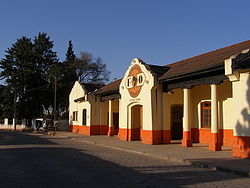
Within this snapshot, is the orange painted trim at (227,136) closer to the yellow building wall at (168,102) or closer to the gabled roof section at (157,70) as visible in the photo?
the yellow building wall at (168,102)

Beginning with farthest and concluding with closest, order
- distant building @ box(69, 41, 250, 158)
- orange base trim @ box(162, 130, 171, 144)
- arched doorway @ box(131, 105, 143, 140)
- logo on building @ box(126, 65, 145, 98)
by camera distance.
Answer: arched doorway @ box(131, 105, 143, 140), logo on building @ box(126, 65, 145, 98), orange base trim @ box(162, 130, 171, 144), distant building @ box(69, 41, 250, 158)

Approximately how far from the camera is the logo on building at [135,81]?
1914 centimetres

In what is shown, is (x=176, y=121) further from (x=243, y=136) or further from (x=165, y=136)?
(x=243, y=136)

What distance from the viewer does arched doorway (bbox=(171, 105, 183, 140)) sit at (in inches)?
809

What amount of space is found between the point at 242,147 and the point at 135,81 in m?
9.62

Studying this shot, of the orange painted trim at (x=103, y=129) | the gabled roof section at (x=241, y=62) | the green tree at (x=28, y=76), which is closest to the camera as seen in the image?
the gabled roof section at (x=241, y=62)

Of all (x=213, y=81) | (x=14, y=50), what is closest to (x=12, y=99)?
(x=14, y=50)

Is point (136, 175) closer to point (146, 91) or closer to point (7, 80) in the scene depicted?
point (146, 91)

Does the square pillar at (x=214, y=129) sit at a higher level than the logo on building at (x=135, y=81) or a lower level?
lower

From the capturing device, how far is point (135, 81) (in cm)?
1975

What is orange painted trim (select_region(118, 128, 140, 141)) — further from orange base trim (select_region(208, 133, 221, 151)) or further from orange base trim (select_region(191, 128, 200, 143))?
orange base trim (select_region(208, 133, 221, 151))

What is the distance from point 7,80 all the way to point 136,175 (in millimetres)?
44289

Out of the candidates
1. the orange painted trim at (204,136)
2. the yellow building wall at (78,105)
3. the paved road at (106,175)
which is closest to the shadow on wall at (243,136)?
the paved road at (106,175)

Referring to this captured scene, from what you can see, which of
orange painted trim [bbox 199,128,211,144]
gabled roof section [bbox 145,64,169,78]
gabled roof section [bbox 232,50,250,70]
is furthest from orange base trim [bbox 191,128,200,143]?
gabled roof section [bbox 232,50,250,70]
